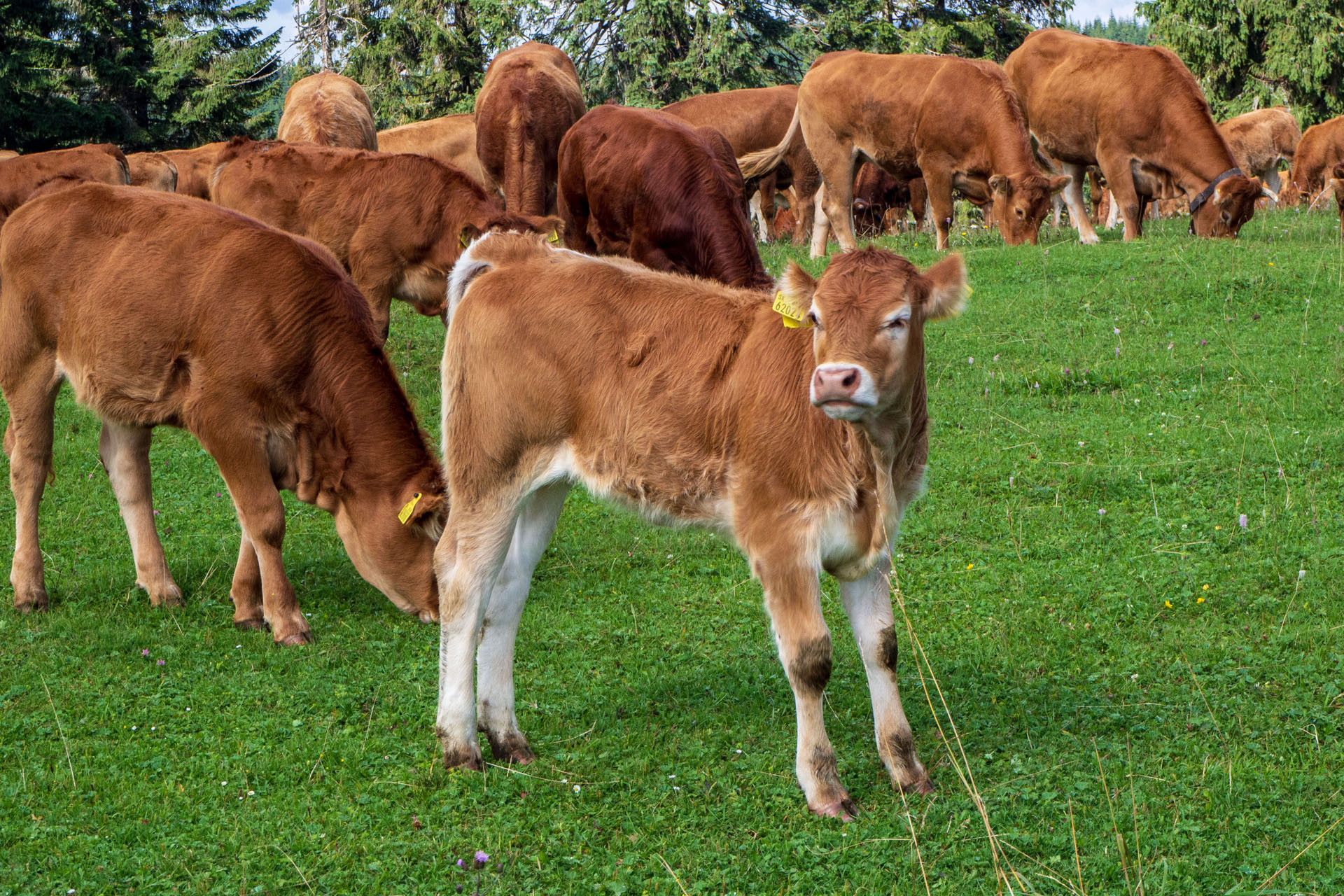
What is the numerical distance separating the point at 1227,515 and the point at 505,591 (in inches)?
176

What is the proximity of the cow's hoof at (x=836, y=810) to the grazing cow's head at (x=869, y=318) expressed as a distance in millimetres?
1419

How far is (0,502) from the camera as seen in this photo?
9.71 metres

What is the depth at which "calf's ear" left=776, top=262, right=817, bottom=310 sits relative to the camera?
4660 mm

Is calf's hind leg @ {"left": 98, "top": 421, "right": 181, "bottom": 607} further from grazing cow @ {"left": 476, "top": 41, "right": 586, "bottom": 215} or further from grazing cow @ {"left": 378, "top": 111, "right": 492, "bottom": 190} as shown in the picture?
grazing cow @ {"left": 378, "top": 111, "right": 492, "bottom": 190}

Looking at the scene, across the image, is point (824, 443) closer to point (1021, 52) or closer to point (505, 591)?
point (505, 591)

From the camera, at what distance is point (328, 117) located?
16.4 metres

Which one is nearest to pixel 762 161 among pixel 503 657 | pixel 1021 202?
pixel 1021 202

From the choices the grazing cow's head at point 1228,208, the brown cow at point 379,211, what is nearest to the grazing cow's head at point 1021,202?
the grazing cow's head at point 1228,208

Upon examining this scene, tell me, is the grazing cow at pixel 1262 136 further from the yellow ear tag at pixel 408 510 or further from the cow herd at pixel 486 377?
the yellow ear tag at pixel 408 510

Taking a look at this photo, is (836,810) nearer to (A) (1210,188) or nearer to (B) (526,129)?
(B) (526,129)

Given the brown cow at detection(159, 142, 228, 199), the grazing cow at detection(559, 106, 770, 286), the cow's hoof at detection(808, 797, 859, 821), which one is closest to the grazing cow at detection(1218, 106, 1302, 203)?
the brown cow at detection(159, 142, 228, 199)

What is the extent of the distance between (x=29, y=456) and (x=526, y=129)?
7.95 m

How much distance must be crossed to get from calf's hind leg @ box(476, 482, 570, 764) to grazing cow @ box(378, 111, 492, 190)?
18740 mm

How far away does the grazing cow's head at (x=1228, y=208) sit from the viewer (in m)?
15.4
